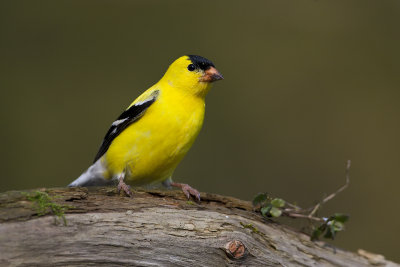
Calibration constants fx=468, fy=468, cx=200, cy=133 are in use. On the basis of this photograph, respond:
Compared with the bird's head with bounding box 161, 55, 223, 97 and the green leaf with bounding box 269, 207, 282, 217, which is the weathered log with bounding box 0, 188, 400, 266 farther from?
the bird's head with bounding box 161, 55, 223, 97

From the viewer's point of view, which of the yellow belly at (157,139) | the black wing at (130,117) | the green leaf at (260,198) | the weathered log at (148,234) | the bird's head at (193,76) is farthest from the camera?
the bird's head at (193,76)

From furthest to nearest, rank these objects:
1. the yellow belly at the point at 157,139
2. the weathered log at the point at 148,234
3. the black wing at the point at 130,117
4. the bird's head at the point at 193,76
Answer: the bird's head at the point at 193,76 → the black wing at the point at 130,117 → the yellow belly at the point at 157,139 → the weathered log at the point at 148,234

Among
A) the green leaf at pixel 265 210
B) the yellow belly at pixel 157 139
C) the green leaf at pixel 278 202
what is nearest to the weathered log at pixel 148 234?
the green leaf at pixel 265 210

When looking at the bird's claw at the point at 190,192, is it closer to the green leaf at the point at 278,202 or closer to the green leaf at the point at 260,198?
the green leaf at the point at 260,198

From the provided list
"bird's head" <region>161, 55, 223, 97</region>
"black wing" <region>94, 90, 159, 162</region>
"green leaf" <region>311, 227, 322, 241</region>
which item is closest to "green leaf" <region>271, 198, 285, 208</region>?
"green leaf" <region>311, 227, 322, 241</region>

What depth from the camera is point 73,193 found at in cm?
309

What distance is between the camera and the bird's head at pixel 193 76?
4.13 m

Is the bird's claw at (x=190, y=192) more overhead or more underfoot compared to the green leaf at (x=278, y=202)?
more underfoot

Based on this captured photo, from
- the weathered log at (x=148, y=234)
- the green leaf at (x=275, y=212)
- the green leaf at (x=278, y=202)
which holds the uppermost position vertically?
the green leaf at (x=278, y=202)

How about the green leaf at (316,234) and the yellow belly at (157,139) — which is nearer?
the green leaf at (316,234)

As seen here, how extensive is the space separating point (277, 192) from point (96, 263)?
4.16 m

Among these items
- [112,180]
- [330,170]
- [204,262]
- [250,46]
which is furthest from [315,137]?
[204,262]

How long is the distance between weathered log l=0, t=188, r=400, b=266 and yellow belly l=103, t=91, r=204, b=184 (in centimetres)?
38

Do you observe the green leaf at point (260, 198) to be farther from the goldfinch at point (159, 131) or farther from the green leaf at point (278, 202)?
the goldfinch at point (159, 131)
